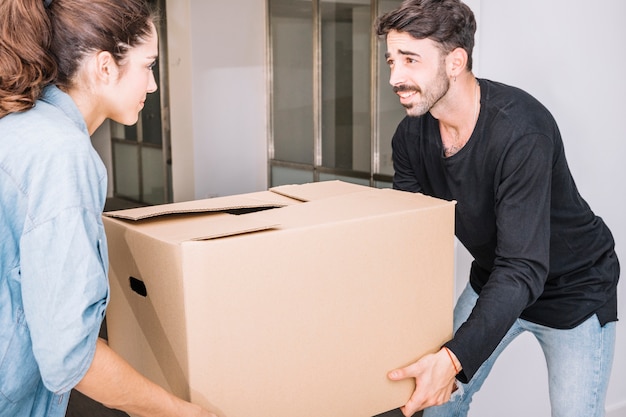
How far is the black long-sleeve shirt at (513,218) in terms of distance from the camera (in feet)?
3.85

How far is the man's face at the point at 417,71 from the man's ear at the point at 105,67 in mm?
553

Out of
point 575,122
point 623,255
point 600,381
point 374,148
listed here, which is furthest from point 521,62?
point 374,148

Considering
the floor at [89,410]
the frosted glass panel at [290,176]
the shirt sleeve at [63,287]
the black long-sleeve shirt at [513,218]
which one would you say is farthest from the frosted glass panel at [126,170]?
the shirt sleeve at [63,287]

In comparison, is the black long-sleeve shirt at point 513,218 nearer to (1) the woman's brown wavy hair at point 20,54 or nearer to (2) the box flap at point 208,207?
(2) the box flap at point 208,207

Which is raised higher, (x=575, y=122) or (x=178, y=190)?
(x=575, y=122)

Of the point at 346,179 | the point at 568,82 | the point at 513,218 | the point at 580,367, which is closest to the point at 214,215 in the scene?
the point at 513,218

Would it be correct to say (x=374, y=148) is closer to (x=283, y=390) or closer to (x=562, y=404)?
(x=562, y=404)

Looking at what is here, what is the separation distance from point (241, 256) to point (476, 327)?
465 millimetres

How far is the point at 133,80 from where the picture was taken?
0.97 metres

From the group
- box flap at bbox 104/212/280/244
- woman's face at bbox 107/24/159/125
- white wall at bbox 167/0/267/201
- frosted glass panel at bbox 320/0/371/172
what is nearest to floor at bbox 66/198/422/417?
frosted glass panel at bbox 320/0/371/172

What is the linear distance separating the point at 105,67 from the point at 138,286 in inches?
12.0

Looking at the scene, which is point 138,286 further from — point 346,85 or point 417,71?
point 346,85

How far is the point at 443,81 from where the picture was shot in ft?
4.32

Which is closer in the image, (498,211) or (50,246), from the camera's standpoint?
(50,246)
